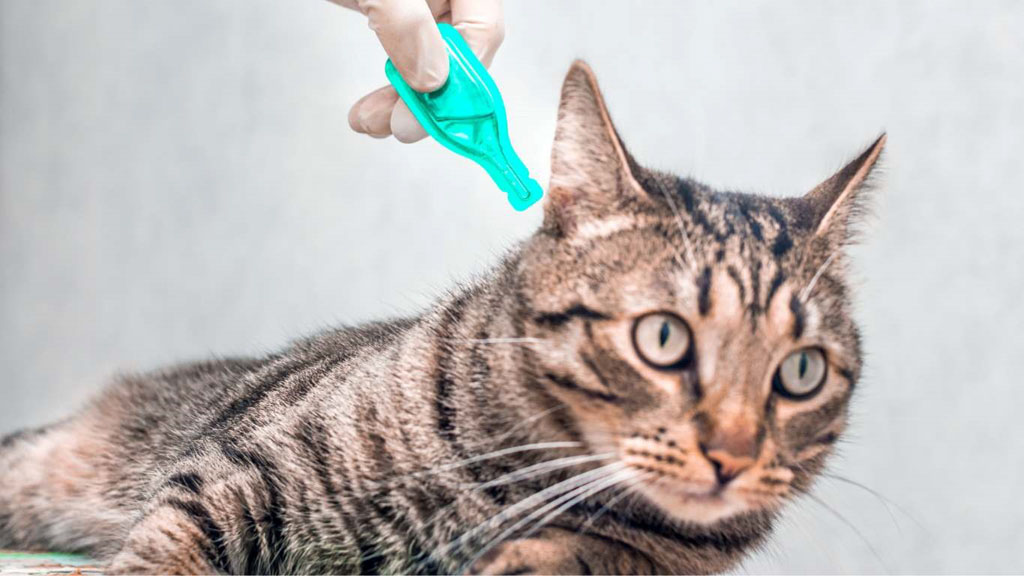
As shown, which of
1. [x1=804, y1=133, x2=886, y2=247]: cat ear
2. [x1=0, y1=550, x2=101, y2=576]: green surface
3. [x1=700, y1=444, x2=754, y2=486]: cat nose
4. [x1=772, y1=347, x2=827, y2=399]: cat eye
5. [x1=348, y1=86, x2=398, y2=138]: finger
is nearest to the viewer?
[x1=700, y1=444, x2=754, y2=486]: cat nose

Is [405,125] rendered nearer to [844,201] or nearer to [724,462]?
[844,201]

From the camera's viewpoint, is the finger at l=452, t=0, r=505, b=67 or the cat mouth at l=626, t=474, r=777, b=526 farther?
the finger at l=452, t=0, r=505, b=67

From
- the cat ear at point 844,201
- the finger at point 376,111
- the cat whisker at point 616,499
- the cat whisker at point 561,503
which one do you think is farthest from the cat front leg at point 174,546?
the cat ear at point 844,201

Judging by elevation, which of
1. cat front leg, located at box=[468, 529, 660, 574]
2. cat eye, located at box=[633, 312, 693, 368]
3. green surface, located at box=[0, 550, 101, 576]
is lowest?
green surface, located at box=[0, 550, 101, 576]

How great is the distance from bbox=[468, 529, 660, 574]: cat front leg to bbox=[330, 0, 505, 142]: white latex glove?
716 mm

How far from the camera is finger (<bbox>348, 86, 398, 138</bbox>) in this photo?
1.77m

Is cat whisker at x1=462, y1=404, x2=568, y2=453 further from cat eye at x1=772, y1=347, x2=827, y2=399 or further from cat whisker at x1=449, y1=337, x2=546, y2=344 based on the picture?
cat eye at x1=772, y1=347, x2=827, y2=399

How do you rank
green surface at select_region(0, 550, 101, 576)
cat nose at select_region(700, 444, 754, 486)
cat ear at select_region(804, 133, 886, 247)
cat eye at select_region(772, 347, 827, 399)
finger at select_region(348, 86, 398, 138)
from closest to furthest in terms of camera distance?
cat nose at select_region(700, 444, 754, 486) < cat eye at select_region(772, 347, 827, 399) < cat ear at select_region(804, 133, 886, 247) < green surface at select_region(0, 550, 101, 576) < finger at select_region(348, 86, 398, 138)

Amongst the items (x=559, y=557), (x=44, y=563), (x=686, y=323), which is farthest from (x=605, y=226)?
(x=44, y=563)

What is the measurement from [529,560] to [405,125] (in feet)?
2.68

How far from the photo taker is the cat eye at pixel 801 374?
3.99ft

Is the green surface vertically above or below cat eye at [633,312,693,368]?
below

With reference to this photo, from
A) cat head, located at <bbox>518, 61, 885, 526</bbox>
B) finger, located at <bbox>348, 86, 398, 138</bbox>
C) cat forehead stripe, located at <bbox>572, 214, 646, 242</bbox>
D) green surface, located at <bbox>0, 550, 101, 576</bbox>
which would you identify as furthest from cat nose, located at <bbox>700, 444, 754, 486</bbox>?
green surface, located at <bbox>0, 550, 101, 576</bbox>

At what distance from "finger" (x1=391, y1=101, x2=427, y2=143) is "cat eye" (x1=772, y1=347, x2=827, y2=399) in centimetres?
76
